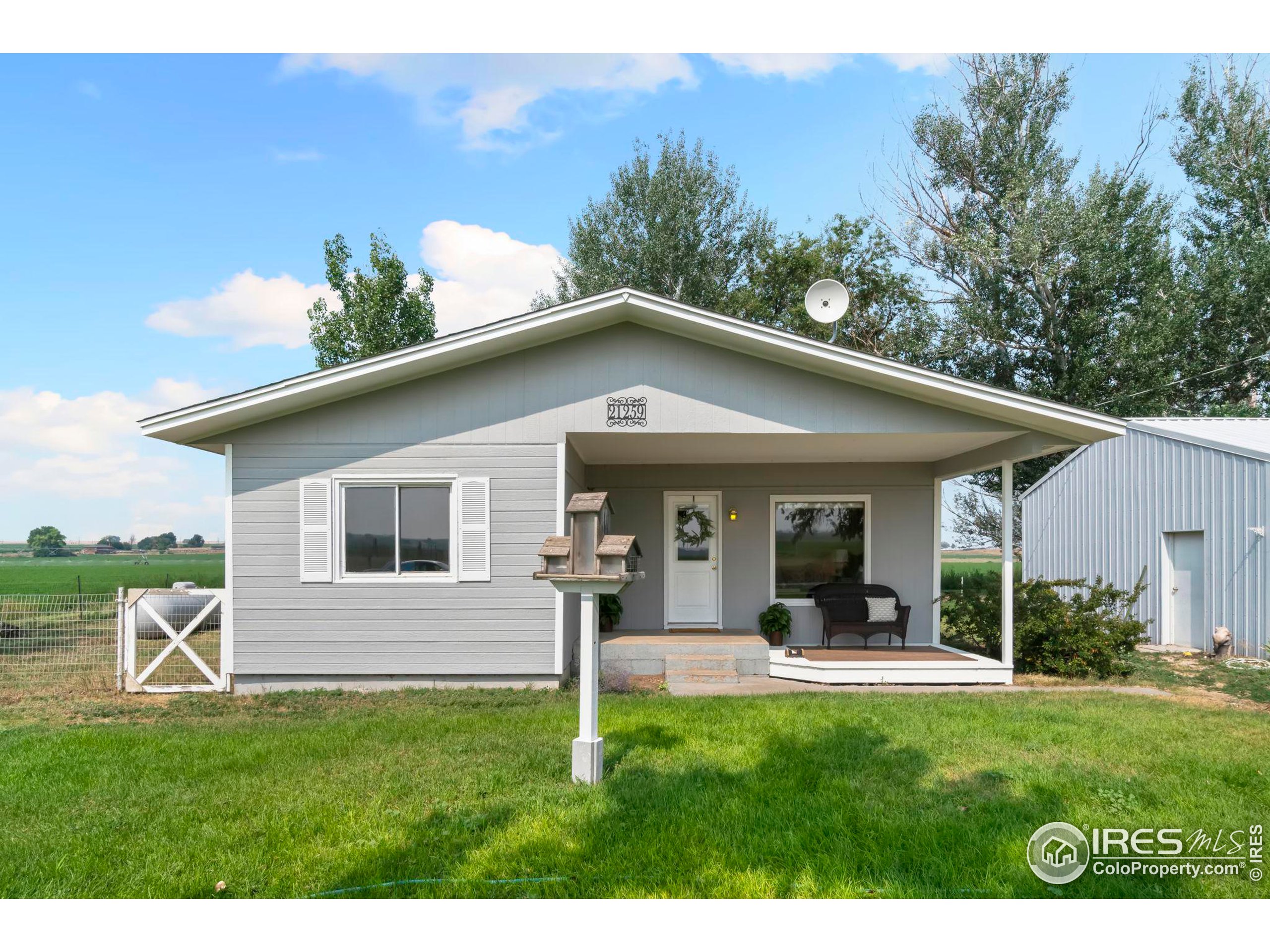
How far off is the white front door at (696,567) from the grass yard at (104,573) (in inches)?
303

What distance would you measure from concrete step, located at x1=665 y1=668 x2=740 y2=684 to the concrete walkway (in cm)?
10

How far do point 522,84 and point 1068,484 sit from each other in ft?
41.0

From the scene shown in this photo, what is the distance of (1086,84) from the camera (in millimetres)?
18297

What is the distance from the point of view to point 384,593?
7.59 m

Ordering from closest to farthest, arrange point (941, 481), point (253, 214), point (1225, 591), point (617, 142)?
point (941, 481)
point (1225, 591)
point (253, 214)
point (617, 142)

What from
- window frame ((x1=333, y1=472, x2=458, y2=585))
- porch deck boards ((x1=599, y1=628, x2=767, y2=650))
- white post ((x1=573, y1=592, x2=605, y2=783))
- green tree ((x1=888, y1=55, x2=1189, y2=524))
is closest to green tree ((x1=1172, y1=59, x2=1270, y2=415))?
green tree ((x1=888, y1=55, x2=1189, y2=524))

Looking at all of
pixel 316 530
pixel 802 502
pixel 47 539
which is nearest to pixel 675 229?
pixel 802 502

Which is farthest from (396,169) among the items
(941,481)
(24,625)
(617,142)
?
(941,481)

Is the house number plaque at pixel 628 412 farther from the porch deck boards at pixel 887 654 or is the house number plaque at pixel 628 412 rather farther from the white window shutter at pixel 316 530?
the porch deck boards at pixel 887 654

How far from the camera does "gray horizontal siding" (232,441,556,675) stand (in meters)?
7.57

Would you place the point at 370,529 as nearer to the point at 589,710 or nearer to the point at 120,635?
the point at 120,635

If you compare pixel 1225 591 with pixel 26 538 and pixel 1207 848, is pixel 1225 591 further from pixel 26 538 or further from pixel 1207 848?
pixel 26 538

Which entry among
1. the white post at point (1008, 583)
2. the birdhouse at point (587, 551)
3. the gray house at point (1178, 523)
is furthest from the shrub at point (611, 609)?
the gray house at point (1178, 523)

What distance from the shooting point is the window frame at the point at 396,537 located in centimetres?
757
